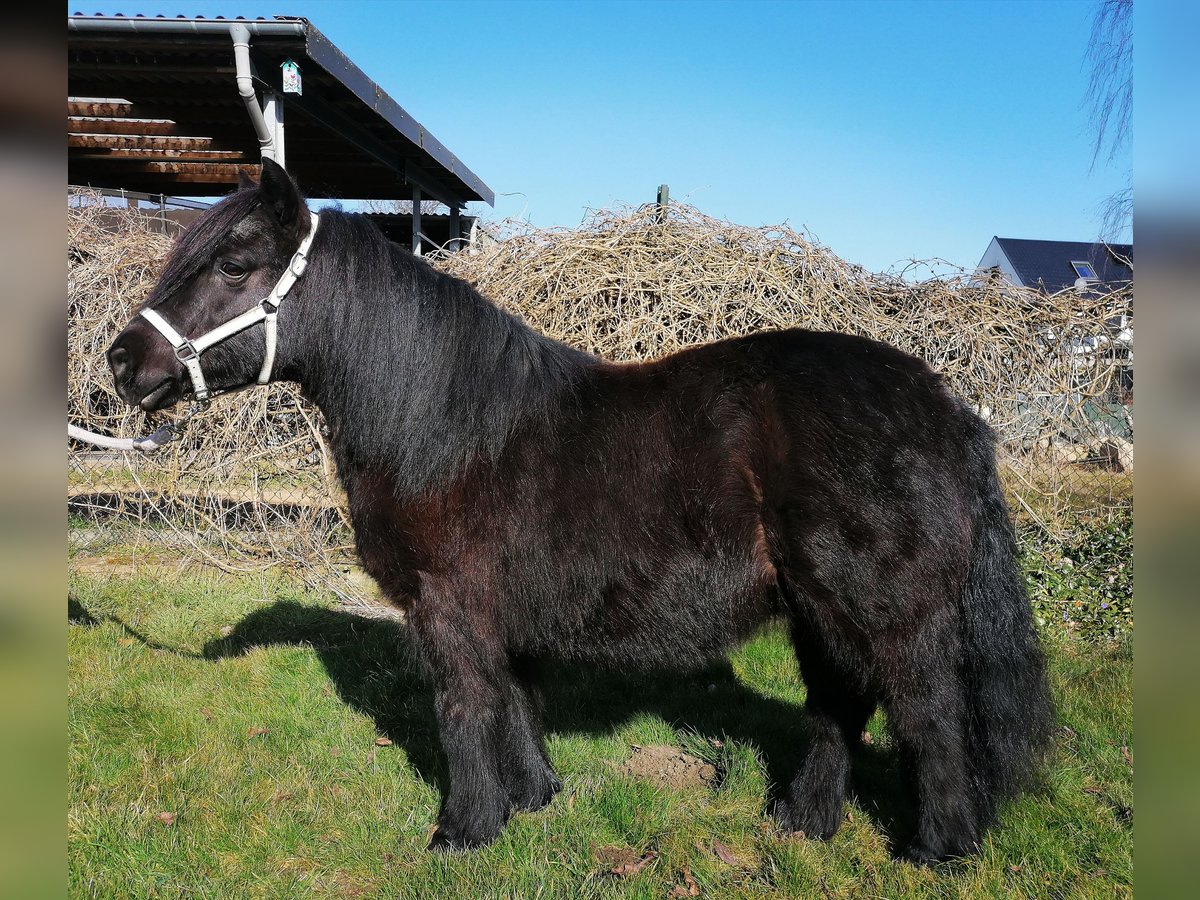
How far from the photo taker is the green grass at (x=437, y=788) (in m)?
2.48

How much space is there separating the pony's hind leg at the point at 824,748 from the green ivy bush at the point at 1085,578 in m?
2.69

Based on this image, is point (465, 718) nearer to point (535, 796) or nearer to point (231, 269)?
point (535, 796)

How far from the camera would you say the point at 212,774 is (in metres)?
3.07

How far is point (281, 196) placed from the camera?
2.52m

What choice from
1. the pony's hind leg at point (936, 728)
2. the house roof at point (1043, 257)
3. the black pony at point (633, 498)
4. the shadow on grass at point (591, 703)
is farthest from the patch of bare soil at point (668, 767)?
the house roof at point (1043, 257)

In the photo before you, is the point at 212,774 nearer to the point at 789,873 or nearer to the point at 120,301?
the point at 789,873

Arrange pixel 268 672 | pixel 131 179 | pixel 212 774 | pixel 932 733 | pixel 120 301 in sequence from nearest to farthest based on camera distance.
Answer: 1. pixel 932 733
2. pixel 212 774
3. pixel 268 672
4. pixel 120 301
5. pixel 131 179

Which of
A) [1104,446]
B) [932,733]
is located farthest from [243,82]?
[1104,446]

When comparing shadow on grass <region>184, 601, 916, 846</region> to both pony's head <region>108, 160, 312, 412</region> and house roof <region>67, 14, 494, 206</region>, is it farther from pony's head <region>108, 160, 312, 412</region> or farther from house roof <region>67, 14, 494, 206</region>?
house roof <region>67, 14, 494, 206</region>

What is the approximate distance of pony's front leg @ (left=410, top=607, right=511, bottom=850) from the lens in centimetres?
265

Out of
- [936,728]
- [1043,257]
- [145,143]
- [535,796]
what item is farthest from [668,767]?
[1043,257]

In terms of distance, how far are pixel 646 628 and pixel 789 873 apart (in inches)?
42.3
